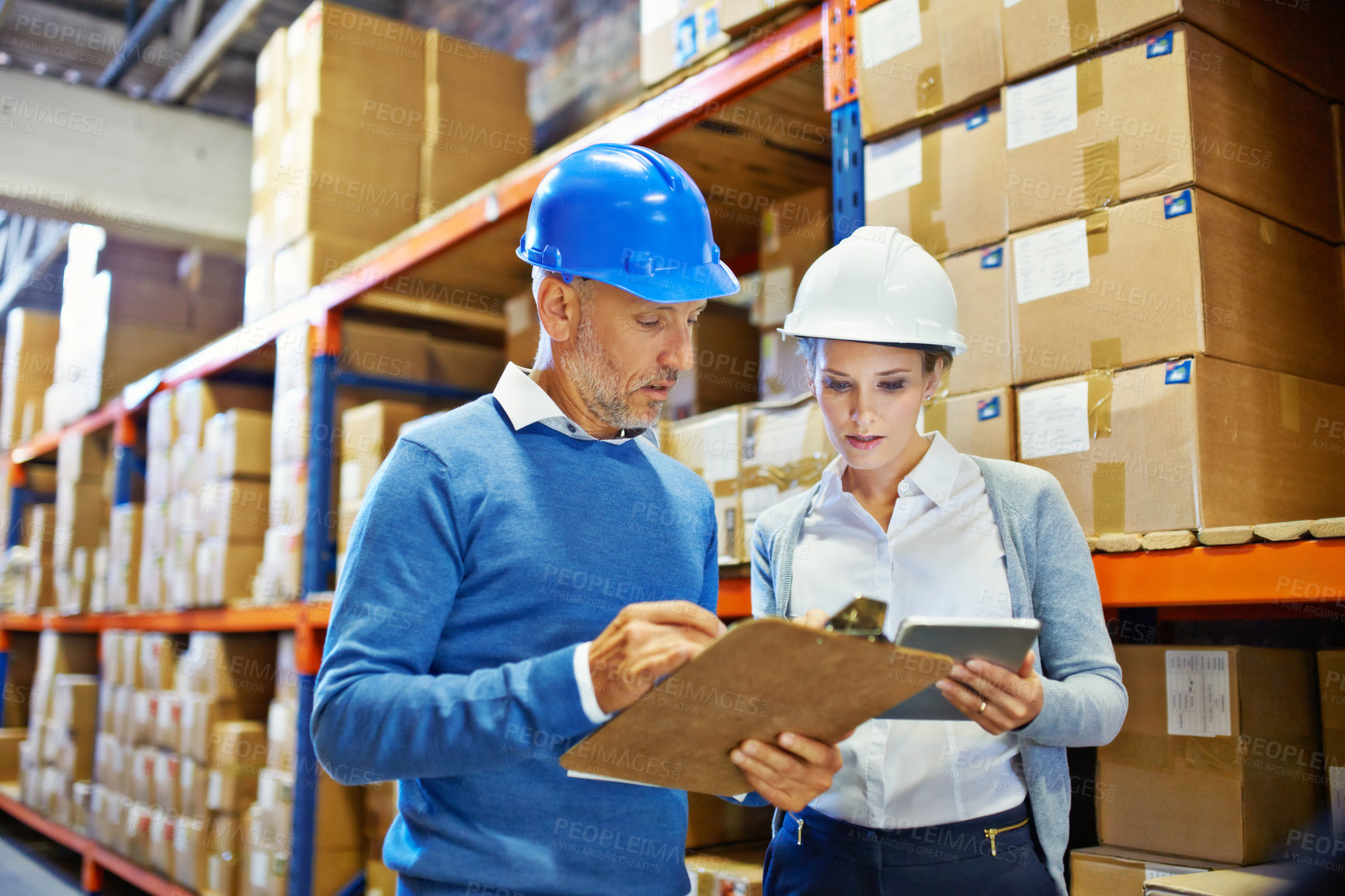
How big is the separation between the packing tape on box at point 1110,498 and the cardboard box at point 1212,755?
0.88ft

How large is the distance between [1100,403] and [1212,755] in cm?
63

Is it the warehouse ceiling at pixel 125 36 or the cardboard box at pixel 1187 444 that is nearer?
the cardboard box at pixel 1187 444

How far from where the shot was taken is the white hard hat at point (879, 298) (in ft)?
5.59

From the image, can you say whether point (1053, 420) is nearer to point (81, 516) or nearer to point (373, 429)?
point (373, 429)

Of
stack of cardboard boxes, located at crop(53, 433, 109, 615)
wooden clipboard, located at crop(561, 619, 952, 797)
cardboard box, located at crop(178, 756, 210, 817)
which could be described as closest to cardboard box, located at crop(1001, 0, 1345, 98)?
wooden clipboard, located at crop(561, 619, 952, 797)

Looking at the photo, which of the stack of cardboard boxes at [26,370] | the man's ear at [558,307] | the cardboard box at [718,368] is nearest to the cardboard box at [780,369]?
the cardboard box at [718,368]

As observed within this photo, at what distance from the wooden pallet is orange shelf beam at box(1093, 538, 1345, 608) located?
0.05ft

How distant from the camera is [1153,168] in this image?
1.72m

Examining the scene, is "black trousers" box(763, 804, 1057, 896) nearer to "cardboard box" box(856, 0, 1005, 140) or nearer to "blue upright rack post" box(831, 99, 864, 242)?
"blue upright rack post" box(831, 99, 864, 242)

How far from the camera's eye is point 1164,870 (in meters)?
1.67

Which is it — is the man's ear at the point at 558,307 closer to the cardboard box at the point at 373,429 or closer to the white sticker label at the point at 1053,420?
the white sticker label at the point at 1053,420

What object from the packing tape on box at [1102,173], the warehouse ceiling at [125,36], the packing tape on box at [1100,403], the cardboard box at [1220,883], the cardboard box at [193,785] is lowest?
the cardboard box at [193,785]

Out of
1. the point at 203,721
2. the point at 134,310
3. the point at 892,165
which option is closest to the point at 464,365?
the point at 203,721

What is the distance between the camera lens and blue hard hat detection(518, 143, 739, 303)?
1406 millimetres
